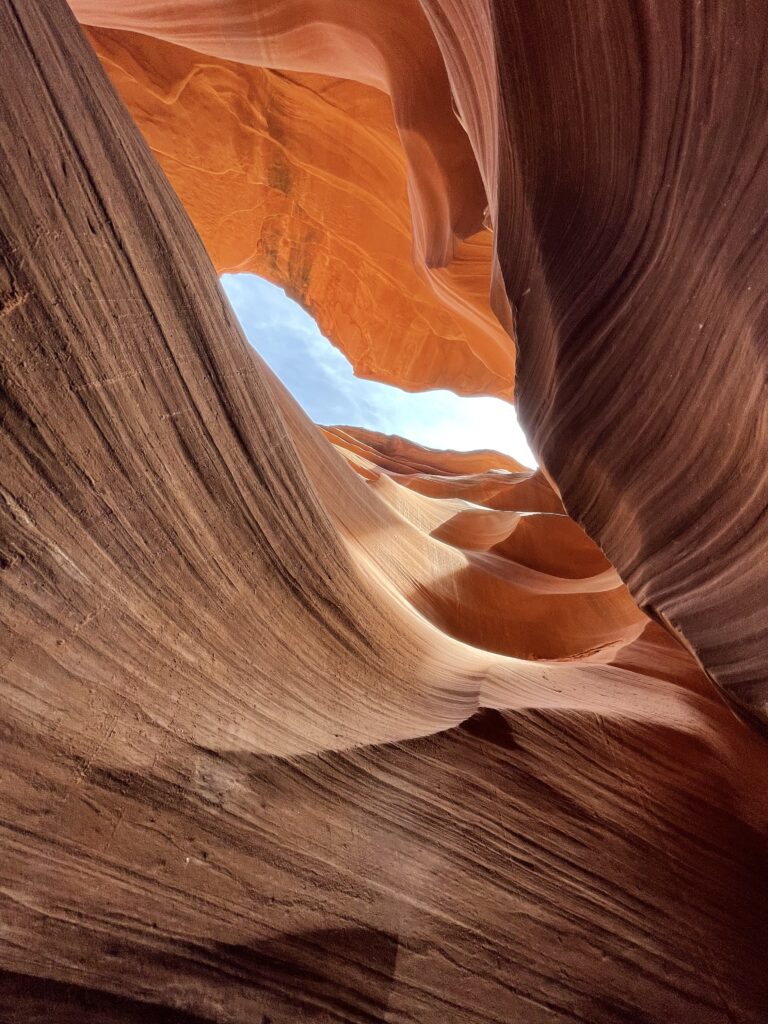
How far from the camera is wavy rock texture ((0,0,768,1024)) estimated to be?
35.0 inches

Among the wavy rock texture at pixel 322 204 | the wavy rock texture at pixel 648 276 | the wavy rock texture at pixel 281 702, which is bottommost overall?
the wavy rock texture at pixel 281 702

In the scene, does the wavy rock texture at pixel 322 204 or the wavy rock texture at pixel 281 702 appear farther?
the wavy rock texture at pixel 322 204

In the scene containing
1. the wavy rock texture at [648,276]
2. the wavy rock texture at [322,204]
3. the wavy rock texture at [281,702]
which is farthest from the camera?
the wavy rock texture at [322,204]

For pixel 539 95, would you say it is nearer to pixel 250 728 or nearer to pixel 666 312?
pixel 666 312

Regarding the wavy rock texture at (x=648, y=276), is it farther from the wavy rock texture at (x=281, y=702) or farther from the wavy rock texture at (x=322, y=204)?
the wavy rock texture at (x=322, y=204)

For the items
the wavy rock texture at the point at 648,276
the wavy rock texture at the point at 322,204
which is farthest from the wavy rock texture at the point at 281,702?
the wavy rock texture at the point at 322,204

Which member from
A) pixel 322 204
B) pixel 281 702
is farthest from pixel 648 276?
pixel 322 204

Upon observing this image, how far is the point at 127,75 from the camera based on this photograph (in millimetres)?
5520

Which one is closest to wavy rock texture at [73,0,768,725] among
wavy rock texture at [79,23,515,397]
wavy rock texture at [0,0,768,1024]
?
wavy rock texture at [0,0,768,1024]

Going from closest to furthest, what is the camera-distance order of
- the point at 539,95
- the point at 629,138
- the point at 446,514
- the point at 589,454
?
the point at 629,138
the point at 539,95
the point at 589,454
the point at 446,514

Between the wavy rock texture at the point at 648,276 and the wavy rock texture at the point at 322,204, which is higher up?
the wavy rock texture at the point at 322,204

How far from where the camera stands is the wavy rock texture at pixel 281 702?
2.92 feet

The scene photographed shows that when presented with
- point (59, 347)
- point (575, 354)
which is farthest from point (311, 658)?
point (575, 354)

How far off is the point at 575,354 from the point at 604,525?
61 centimetres
